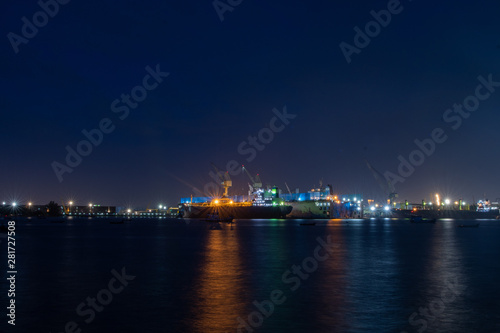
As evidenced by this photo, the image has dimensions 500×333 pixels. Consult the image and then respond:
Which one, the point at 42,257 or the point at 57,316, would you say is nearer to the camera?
the point at 57,316

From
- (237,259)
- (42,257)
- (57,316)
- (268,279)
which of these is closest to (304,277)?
(268,279)

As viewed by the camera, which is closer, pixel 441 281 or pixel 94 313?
pixel 94 313

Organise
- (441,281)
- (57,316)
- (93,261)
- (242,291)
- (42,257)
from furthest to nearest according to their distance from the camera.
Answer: (42,257), (93,261), (441,281), (242,291), (57,316)

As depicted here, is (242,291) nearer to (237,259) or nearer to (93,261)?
(237,259)

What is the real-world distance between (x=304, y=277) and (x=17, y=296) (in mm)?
15507

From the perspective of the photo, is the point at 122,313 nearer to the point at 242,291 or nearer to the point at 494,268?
the point at 242,291

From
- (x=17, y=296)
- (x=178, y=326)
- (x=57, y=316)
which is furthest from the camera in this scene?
(x=17, y=296)

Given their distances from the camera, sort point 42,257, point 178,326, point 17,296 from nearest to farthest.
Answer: point 178,326, point 17,296, point 42,257

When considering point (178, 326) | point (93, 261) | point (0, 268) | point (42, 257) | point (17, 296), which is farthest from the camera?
point (42, 257)

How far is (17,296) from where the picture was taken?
2319 centimetres

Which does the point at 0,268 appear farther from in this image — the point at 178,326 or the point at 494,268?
the point at 494,268

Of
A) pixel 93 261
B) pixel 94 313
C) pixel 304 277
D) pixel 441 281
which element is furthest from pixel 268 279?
pixel 93 261

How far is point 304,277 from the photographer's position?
98.0 feet

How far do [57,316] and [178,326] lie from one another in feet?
16.9
